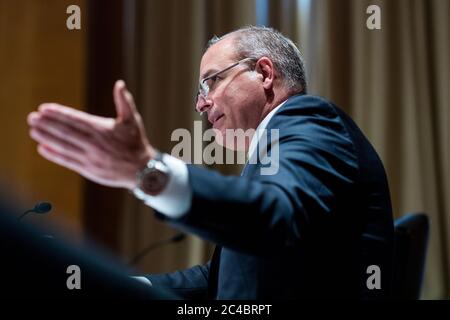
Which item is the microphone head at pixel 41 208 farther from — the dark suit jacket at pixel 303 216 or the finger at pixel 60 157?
the finger at pixel 60 157

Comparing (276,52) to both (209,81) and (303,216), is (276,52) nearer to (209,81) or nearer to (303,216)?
(209,81)

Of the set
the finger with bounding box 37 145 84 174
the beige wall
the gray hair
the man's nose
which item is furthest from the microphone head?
the beige wall

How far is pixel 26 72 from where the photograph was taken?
3.36 metres

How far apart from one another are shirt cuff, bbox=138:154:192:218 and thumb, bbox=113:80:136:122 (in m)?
0.08

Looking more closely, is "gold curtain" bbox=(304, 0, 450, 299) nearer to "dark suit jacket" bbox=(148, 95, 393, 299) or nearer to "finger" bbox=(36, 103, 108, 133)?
"dark suit jacket" bbox=(148, 95, 393, 299)

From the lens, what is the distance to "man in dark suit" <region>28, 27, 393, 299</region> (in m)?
0.71

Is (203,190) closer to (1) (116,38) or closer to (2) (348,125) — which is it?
(2) (348,125)

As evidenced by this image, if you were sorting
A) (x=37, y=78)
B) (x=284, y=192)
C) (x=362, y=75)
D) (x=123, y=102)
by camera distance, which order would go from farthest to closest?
(x=362, y=75), (x=37, y=78), (x=284, y=192), (x=123, y=102)

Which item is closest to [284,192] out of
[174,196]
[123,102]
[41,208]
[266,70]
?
[174,196]

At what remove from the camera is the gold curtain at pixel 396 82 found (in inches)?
136

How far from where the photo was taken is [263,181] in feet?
2.81

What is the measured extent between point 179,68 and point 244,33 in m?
2.07

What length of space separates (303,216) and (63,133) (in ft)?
1.14
